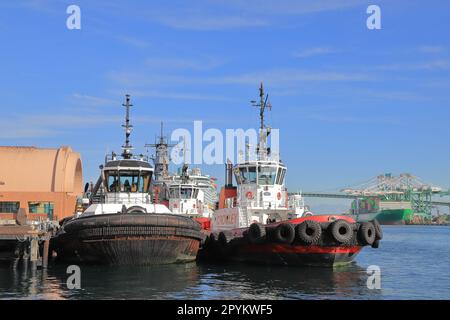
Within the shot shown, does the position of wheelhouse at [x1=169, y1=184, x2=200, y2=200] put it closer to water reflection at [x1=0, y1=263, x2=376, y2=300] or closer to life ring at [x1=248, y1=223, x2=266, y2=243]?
water reflection at [x1=0, y1=263, x2=376, y2=300]

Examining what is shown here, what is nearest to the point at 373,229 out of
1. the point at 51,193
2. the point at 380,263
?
the point at 380,263

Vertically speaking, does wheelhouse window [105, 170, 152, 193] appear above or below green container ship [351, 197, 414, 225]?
above

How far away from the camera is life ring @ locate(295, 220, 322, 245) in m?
24.1

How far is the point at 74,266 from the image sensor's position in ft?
78.3

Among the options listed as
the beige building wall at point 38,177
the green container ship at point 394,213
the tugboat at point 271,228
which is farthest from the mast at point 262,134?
the green container ship at point 394,213

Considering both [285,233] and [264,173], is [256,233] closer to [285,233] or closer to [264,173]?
[285,233]

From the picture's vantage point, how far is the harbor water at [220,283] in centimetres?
1788

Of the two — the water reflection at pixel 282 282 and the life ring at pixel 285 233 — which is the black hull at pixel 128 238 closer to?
the water reflection at pixel 282 282

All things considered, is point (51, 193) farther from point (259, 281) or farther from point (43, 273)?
point (259, 281)

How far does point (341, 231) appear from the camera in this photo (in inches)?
961

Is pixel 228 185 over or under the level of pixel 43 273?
over

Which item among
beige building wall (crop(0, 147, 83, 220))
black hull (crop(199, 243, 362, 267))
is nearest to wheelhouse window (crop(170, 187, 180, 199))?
beige building wall (crop(0, 147, 83, 220))

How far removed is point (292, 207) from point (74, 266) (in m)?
11.4

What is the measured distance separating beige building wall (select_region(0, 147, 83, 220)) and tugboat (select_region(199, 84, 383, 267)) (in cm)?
1524
